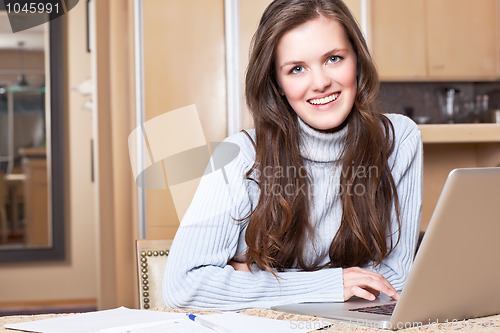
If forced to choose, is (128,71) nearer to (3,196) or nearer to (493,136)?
(493,136)

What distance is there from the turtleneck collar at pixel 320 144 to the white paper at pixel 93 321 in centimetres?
58

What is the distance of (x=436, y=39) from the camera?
3.58 metres

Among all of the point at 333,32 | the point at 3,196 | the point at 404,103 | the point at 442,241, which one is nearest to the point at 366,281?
the point at 442,241

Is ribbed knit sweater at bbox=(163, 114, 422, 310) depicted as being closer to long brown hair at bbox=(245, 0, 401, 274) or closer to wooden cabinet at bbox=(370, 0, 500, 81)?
long brown hair at bbox=(245, 0, 401, 274)

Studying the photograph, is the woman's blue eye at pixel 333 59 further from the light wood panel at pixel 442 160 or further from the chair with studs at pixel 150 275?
the light wood panel at pixel 442 160

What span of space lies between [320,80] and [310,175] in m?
0.21

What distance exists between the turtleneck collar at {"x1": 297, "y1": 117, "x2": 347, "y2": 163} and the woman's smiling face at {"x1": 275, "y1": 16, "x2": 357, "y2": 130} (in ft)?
0.09

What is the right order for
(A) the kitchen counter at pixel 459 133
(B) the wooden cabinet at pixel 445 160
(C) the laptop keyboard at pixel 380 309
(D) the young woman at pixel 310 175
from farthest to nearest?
(B) the wooden cabinet at pixel 445 160 → (A) the kitchen counter at pixel 459 133 → (D) the young woman at pixel 310 175 → (C) the laptop keyboard at pixel 380 309

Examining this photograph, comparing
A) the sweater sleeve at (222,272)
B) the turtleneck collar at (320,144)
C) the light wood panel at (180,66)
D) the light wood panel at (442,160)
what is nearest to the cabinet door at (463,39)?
the light wood panel at (442,160)

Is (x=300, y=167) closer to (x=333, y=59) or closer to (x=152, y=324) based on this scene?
(x=333, y=59)

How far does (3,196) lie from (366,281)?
4470 millimetres

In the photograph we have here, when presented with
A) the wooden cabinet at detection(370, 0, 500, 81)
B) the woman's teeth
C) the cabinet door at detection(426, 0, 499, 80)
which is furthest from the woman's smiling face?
the cabinet door at detection(426, 0, 499, 80)

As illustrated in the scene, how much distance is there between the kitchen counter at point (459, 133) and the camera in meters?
2.67

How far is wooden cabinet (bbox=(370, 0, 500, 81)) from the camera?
3.52m
